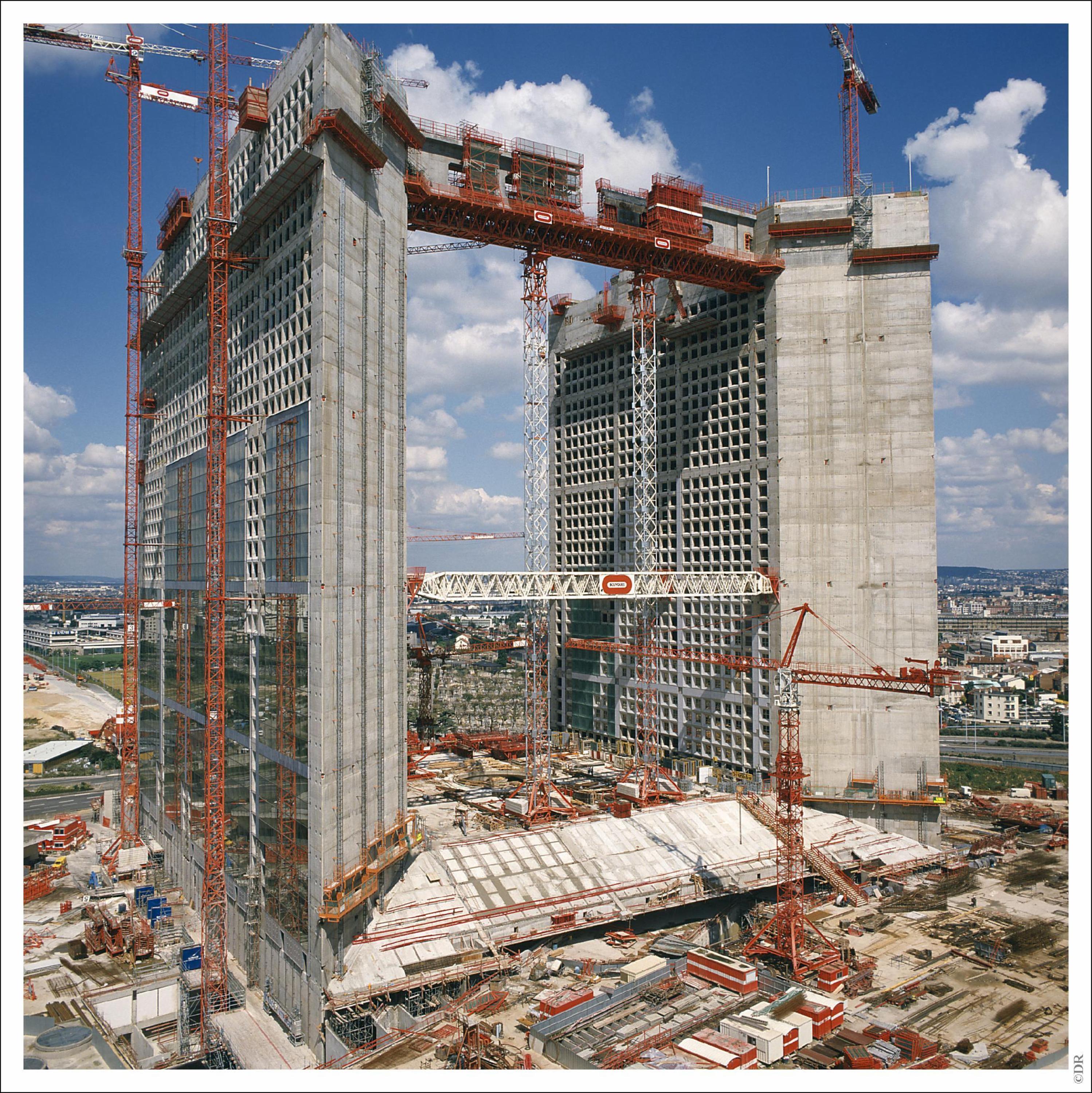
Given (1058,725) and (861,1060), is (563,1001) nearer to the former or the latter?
(861,1060)

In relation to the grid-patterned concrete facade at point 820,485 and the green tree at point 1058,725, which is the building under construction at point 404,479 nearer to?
the grid-patterned concrete facade at point 820,485

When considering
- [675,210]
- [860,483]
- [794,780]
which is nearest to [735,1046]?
[794,780]

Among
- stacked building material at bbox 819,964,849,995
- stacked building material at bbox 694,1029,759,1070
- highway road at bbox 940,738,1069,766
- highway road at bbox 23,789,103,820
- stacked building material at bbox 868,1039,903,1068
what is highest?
stacked building material at bbox 694,1029,759,1070

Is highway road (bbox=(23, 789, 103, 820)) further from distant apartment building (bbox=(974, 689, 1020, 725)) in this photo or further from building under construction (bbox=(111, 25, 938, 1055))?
distant apartment building (bbox=(974, 689, 1020, 725))

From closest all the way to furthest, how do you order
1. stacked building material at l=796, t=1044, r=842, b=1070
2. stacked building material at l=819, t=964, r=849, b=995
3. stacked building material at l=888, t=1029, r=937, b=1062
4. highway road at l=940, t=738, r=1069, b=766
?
stacked building material at l=796, t=1044, r=842, b=1070 < stacked building material at l=888, t=1029, r=937, b=1062 < stacked building material at l=819, t=964, r=849, b=995 < highway road at l=940, t=738, r=1069, b=766

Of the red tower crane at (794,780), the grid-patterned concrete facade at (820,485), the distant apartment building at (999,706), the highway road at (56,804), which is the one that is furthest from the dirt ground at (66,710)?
the distant apartment building at (999,706)

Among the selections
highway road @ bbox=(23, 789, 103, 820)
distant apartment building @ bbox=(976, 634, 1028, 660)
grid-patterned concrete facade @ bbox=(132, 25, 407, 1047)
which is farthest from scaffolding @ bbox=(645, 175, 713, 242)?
distant apartment building @ bbox=(976, 634, 1028, 660)

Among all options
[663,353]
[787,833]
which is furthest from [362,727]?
[663,353]
